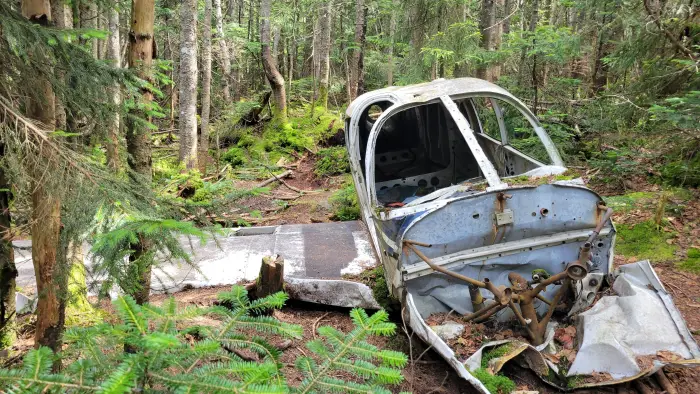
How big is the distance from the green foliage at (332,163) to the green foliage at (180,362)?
12082 mm

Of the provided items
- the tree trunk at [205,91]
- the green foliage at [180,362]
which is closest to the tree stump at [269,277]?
the green foliage at [180,362]

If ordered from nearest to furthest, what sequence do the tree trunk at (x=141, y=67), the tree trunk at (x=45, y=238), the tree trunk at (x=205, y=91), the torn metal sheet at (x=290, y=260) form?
the tree trunk at (x=45, y=238) → the tree trunk at (x=141, y=67) → the torn metal sheet at (x=290, y=260) → the tree trunk at (x=205, y=91)

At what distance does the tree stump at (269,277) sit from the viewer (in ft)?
16.8

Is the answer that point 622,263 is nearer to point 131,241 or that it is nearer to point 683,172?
point 683,172

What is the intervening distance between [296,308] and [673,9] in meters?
8.34

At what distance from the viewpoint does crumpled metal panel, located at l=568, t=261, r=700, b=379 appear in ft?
12.3

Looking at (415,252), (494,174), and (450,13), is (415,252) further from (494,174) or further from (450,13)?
(450,13)

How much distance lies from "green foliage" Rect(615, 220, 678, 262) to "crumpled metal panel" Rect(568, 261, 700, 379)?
2383 mm

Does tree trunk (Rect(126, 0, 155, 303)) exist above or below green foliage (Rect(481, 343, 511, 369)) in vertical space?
above

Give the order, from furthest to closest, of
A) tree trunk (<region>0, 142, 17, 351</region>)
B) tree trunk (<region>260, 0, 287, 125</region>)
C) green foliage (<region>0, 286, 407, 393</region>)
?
tree trunk (<region>260, 0, 287, 125</region>) < tree trunk (<region>0, 142, 17, 351</region>) < green foliage (<region>0, 286, 407, 393</region>)

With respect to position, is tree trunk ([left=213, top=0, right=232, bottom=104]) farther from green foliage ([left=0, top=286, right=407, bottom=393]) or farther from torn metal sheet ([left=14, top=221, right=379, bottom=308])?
green foliage ([left=0, top=286, right=407, bottom=393])

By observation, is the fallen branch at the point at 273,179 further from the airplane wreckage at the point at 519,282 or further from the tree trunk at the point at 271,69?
the airplane wreckage at the point at 519,282

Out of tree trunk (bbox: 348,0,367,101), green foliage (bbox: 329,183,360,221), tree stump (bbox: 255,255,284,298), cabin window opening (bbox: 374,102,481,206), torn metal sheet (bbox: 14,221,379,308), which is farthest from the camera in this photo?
tree trunk (bbox: 348,0,367,101)

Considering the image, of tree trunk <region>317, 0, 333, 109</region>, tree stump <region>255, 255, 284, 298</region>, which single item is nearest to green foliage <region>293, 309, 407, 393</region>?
tree stump <region>255, 255, 284, 298</region>
